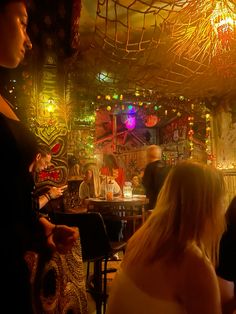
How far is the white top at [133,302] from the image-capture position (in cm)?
97

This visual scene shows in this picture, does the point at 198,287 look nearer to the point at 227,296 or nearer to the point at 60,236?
the point at 60,236

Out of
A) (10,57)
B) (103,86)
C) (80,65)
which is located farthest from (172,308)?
(103,86)

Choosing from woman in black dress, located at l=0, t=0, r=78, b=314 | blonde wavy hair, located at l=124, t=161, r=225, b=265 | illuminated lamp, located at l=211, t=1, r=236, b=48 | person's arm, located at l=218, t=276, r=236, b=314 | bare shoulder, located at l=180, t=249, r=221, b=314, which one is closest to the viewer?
woman in black dress, located at l=0, t=0, r=78, b=314

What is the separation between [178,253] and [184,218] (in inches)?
4.8

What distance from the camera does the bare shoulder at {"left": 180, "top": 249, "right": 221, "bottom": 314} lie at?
3.05 feet

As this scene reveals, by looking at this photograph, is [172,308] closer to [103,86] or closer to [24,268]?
[24,268]

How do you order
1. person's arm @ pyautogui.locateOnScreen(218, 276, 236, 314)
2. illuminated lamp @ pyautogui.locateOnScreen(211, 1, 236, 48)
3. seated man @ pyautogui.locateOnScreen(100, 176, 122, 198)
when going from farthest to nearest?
seated man @ pyautogui.locateOnScreen(100, 176, 122, 198) < illuminated lamp @ pyautogui.locateOnScreen(211, 1, 236, 48) < person's arm @ pyautogui.locateOnScreen(218, 276, 236, 314)

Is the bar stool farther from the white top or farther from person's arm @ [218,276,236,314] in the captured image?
the white top

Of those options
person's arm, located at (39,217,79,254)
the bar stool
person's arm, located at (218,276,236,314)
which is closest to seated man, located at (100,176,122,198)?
the bar stool

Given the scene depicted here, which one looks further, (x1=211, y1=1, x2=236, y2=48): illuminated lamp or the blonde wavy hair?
(x1=211, y1=1, x2=236, y2=48): illuminated lamp

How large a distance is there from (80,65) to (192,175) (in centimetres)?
416

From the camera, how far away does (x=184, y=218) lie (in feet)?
3.49

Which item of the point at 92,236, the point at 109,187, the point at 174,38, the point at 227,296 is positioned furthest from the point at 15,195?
the point at 109,187

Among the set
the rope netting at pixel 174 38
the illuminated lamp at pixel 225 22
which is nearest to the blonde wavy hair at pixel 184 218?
the rope netting at pixel 174 38
